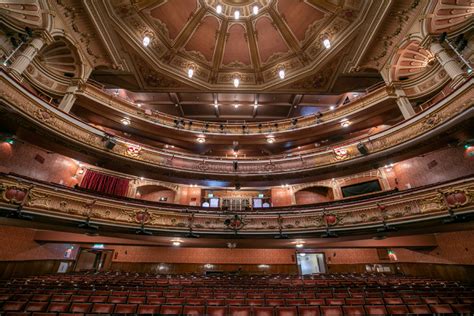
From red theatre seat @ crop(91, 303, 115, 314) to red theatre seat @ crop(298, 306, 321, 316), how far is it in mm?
4018

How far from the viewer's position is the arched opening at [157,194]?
13.7 metres

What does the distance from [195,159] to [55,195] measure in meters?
6.92

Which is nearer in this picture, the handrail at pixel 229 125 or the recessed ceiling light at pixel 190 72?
the handrail at pixel 229 125

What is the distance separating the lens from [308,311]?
417cm

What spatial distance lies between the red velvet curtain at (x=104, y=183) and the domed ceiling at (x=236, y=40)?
686 cm

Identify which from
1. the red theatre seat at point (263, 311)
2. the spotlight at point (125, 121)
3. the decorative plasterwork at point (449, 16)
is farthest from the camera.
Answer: the spotlight at point (125, 121)

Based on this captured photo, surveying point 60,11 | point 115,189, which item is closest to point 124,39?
point 60,11

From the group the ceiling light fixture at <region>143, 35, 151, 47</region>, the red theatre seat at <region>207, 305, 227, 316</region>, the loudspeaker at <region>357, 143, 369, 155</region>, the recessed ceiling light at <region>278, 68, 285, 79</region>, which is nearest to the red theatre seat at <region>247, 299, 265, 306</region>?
the red theatre seat at <region>207, 305, 227, 316</region>

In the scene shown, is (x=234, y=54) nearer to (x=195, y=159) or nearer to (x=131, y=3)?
(x=131, y=3)

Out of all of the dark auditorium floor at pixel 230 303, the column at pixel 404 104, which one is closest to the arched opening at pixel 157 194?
the dark auditorium floor at pixel 230 303

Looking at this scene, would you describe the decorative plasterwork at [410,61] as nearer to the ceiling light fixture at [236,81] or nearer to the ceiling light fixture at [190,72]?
the ceiling light fixture at [236,81]

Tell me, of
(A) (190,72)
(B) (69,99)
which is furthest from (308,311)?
(A) (190,72)

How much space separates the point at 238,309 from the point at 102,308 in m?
2.92

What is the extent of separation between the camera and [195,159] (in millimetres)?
12547
